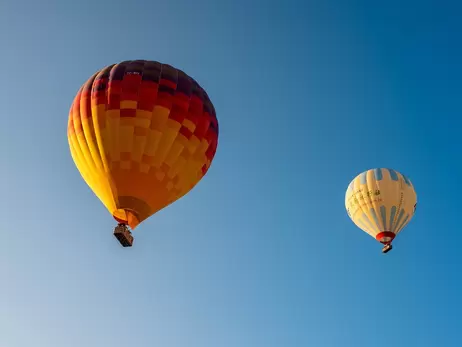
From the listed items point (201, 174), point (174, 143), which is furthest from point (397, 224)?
point (174, 143)

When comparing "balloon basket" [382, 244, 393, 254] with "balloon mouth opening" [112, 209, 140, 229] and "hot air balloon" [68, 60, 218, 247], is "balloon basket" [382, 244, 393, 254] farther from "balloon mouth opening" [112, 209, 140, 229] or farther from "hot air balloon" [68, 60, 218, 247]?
"balloon mouth opening" [112, 209, 140, 229]

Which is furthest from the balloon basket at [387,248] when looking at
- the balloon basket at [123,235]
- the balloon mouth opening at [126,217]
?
the balloon basket at [123,235]

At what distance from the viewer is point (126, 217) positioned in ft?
54.7

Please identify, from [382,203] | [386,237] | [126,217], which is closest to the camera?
[126,217]

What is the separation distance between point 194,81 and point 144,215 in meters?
4.81

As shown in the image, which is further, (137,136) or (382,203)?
(382,203)

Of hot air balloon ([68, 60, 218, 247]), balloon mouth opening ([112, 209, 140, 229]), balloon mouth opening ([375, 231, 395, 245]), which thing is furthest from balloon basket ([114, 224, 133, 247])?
balloon mouth opening ([375, 231, 395, 245])

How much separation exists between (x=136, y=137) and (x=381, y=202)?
12.5 m

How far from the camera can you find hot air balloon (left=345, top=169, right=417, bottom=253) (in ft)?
81.3

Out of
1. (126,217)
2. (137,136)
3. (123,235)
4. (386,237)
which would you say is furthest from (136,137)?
(386,237)

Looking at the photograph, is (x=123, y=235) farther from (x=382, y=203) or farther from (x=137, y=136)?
(x=382, y=203)

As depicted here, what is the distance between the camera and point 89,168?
1744cm

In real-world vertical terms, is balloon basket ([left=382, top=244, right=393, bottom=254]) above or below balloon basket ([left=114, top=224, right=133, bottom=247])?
above

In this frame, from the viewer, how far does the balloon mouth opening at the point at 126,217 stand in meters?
16.7
